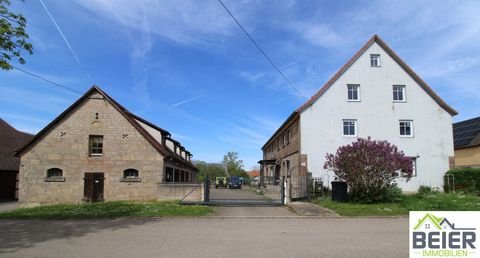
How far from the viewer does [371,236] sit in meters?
11.0

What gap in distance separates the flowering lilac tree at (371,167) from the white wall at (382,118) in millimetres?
7099

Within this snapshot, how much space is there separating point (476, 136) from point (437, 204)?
22523mm

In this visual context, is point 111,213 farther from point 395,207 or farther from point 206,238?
point 395,207

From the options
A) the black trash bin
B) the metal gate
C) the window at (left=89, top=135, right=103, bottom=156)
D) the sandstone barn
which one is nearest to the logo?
the metal gate

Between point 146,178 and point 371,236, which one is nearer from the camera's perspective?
point 371,236

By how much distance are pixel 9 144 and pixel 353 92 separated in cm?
3108

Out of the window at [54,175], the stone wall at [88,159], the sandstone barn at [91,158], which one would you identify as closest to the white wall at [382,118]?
the sandstone barn at [91,158]

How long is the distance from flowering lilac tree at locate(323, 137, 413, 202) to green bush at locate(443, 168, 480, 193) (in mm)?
9848

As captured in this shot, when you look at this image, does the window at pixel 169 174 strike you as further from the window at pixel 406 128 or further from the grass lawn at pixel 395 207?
the window at pixel 406 128

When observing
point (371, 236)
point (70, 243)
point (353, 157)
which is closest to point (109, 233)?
point (70, 243)

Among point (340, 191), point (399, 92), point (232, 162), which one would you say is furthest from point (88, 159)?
point (232, 162)

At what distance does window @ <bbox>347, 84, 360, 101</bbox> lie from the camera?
90.5 feet

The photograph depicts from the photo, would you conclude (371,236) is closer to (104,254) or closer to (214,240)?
(214,240)

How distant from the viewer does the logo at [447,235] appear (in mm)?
4344
